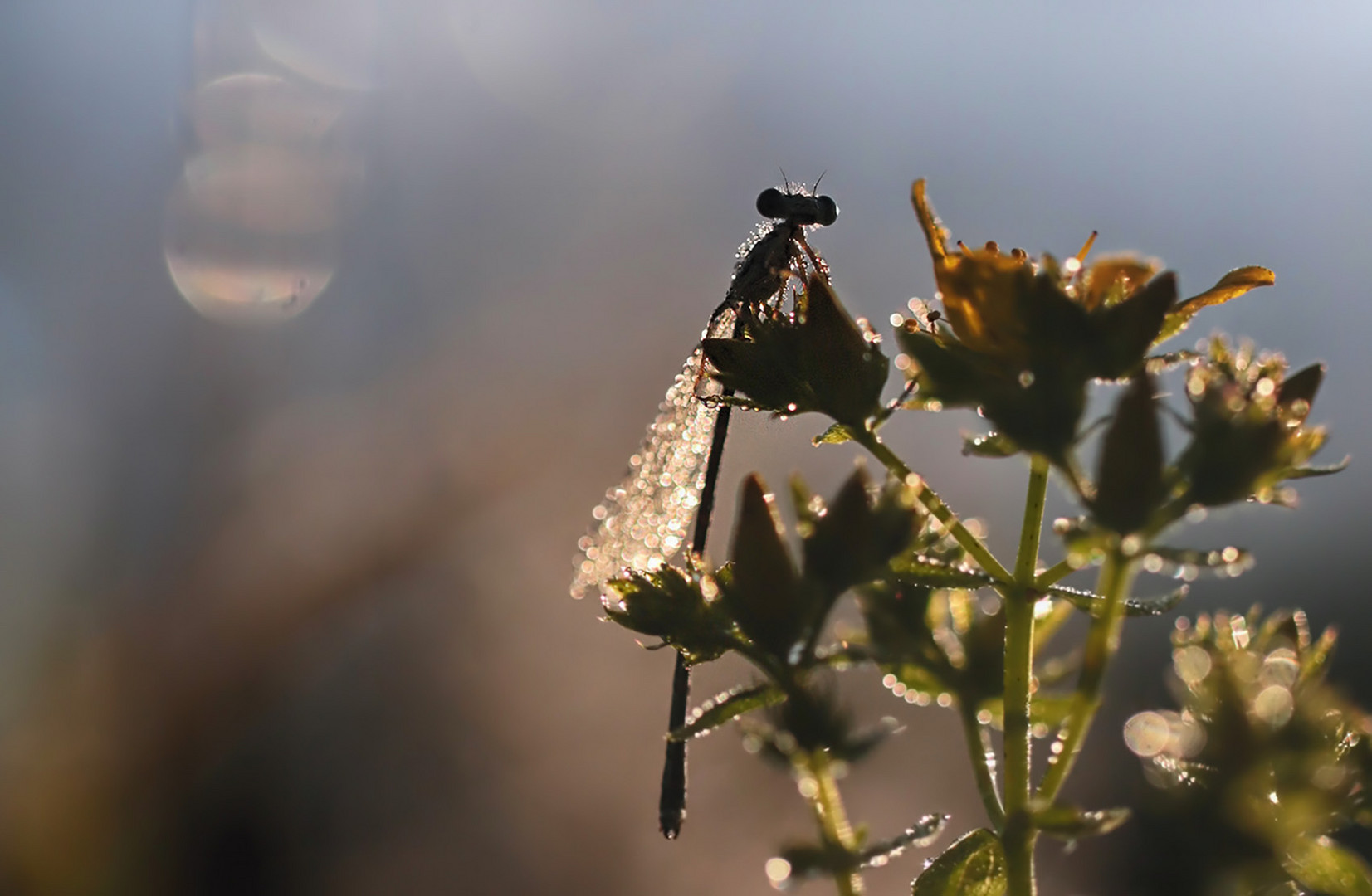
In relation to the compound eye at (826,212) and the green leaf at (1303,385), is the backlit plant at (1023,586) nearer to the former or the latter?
the green leaf at (1303,385)

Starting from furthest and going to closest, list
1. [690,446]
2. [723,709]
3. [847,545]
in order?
[690,446]
[723,709]
[847,545]

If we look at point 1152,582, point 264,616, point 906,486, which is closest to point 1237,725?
point 906,486

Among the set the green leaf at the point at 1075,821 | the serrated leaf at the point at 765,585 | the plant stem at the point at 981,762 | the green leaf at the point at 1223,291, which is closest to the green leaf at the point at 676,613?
the serrated leaf at the point at 765,585

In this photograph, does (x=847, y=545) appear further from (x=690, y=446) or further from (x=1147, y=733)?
(x=690, y=446)

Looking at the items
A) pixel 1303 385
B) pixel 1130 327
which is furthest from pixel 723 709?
pixel 1303 385

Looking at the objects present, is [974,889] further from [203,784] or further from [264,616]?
[264,616]

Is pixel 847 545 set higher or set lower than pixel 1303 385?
lower

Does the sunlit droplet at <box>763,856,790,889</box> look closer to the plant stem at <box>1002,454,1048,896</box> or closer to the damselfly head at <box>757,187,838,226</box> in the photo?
the plant stem at <box>1002,454,1048,896</box>
